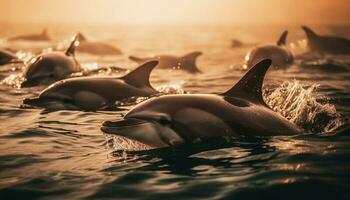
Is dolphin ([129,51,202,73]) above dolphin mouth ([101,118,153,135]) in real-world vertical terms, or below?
above

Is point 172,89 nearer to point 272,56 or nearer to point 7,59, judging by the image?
point 272,56

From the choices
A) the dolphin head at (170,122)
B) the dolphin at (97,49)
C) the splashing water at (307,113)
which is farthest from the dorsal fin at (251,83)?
the dolphin at (97,49)

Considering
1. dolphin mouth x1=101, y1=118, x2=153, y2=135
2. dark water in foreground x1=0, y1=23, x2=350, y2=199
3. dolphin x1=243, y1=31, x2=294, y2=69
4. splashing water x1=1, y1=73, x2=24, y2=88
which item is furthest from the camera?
dolphin x1=243, y1=31, x2=294, y2=69

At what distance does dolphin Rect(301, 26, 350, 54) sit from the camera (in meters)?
23.3

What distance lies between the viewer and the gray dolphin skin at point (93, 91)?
9.61 metres

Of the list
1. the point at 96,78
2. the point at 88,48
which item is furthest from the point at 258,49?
the point at 88,48

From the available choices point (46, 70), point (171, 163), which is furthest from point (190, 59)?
point (171, 163)

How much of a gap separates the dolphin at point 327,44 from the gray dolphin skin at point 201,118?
16.9 meters

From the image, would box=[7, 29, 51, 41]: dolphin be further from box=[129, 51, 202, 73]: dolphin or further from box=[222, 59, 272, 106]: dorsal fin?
box=[222, 59, 272, 106]: dorsal fin

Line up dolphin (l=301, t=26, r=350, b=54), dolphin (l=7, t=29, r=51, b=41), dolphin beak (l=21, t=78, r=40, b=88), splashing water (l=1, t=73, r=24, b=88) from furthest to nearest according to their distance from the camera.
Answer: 1. dolphin (l=7, t=29, r=51, b=41)
2. dolphin (l=301, t=26, r=350, b=54)
3. splashing water (l=1, t=73, r=24, b=88)
4. dolphin beak (l=21, t=78, r=40, b=88)

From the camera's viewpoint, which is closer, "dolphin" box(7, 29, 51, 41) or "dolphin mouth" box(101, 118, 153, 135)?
"dolphin mouth" box(101, 118, 153, 135)

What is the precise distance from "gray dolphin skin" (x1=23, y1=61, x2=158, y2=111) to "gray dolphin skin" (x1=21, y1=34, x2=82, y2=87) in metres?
2.86

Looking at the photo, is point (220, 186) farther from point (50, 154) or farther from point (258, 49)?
point (258, 49)

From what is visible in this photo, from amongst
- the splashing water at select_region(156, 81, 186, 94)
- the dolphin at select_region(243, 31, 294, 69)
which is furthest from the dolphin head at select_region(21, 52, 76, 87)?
the dolphin at select_region(243, 31, 294, 69)
